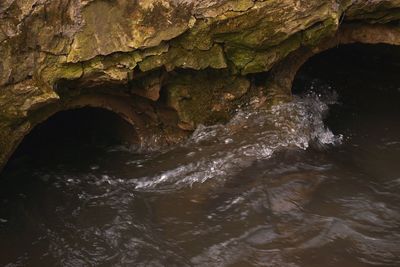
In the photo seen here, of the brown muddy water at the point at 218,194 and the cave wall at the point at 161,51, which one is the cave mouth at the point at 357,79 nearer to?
the brown muddy water at the point at 218,194

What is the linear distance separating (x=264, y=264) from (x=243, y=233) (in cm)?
48

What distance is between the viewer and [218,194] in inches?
200

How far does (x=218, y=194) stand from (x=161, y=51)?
5.30ft

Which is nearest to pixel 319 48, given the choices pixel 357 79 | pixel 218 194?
pixel 218 194

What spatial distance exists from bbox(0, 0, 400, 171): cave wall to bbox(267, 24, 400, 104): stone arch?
0.01 metres

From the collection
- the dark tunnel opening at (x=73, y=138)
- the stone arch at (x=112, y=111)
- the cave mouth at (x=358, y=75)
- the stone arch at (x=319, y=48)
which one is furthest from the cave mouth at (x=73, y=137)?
the cave mouth at (x=358, y=75)

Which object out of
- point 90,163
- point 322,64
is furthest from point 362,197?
point 322,64

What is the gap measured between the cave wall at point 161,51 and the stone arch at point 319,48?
0.01 metres

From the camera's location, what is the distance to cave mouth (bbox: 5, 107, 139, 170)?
6227 mm

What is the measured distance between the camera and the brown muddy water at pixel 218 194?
440 centimetres

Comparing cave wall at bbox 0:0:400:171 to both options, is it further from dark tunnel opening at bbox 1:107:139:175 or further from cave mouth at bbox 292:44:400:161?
cave mouth at bbox 292:44:400:161

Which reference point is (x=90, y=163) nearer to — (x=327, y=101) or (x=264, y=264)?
(x=264, y=264)

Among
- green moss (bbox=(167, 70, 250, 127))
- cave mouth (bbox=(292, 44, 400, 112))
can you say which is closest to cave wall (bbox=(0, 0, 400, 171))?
green moss (bbox=(167, 70, 250, 127))

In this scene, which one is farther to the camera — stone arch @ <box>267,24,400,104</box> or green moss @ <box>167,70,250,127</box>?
stone arch @ <box>267,24,400,104</box>
